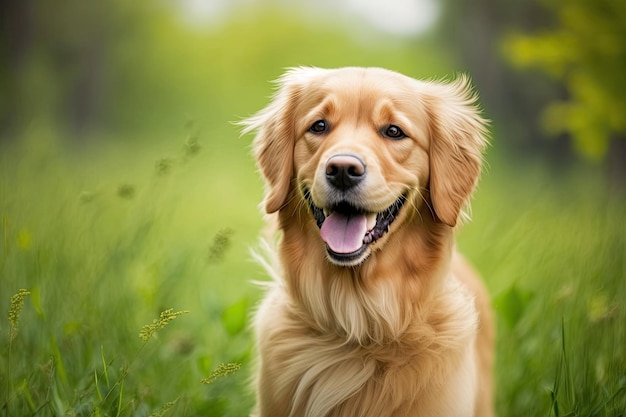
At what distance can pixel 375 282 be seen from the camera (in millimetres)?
2959

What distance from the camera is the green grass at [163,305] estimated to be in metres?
2.93

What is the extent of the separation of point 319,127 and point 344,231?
0.49m

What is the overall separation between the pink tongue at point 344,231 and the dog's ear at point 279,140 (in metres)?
0.33

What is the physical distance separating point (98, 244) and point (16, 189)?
19.7 inches

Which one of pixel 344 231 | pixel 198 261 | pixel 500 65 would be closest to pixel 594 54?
pixel 198 261

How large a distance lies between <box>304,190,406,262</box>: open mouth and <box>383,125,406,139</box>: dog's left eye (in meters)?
0.26

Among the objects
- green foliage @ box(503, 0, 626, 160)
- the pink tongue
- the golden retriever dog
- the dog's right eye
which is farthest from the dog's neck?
green foliage @ box(503, 0, 626, 160)

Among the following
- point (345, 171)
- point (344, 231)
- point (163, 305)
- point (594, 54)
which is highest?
point (594, 54)

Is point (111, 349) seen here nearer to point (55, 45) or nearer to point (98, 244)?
point (98, 244)

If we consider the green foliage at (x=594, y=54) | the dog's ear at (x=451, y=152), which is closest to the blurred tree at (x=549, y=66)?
the green foliage at (x=594, y=54)

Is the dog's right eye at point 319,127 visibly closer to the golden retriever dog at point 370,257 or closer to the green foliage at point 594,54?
the golden retriever dog at point 370,257

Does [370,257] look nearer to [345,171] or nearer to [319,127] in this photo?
[345,171]

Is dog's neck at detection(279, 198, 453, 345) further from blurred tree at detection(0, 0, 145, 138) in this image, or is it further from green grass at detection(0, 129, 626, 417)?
blurred tree at detection(0, 0, 145, 138)

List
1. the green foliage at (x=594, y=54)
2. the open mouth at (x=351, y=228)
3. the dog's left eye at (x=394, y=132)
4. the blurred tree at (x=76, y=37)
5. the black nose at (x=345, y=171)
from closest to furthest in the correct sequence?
the black nose at (x=345, y=171) < the open mouth at (x=351, y=228) < the dog's left eye at (x=394, y=132) < the green foliage at (x=594, y=54) < the blurred tree at (x=76, y=37)
